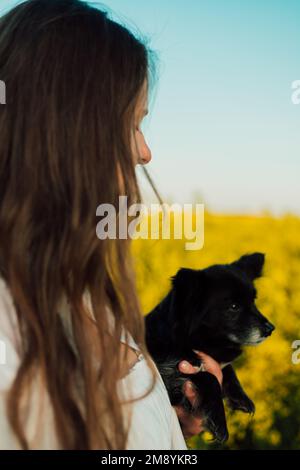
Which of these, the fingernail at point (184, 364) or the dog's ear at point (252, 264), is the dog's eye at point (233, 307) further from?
the fingernail at point (184, 364)

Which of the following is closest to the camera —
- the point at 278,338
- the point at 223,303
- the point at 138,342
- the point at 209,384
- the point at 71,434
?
the point at 71,434

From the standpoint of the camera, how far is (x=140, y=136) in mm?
1316

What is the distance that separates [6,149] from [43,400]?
44 cm

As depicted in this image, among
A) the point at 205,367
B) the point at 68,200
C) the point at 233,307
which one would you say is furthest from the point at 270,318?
the point at 68,200

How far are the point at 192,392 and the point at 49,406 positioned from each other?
1.31 meters

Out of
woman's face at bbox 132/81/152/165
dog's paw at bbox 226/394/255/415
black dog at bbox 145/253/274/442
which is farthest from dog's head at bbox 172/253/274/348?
woman's face at bbox 132/81/152/165

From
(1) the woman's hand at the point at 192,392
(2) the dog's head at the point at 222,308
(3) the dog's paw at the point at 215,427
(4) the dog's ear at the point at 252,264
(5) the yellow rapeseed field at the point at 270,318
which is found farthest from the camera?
(5) the yellow rapeseed field at the point at 270,318

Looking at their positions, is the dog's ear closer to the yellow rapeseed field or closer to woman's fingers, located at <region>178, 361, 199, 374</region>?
woman's fingers, located at <region>178, 361, 199, 374</region>

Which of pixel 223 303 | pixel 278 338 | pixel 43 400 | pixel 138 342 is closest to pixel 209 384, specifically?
pixel 223 303

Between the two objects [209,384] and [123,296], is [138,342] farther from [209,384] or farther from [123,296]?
[209,384]

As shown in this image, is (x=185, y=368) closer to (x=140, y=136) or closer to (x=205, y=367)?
(x=205, y=367)

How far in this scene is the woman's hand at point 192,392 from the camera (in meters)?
2.16

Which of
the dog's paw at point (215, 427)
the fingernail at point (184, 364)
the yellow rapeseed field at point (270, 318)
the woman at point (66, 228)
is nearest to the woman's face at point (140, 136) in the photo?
the woman at point (66, 228)

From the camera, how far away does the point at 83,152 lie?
→ 1164 millimetres
